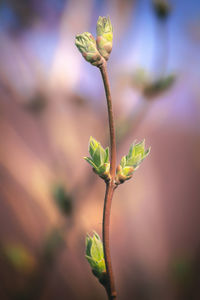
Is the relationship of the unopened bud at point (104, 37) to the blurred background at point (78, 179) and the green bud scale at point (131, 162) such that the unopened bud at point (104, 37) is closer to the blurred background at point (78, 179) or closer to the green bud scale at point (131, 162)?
the green bud scale at point (131, 162)

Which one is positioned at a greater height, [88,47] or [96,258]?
[88,47]

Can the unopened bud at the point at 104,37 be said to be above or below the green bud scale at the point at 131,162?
above

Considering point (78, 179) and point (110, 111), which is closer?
point (110, 111)

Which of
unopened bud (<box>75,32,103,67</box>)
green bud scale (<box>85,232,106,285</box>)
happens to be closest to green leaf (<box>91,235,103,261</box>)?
green bud scale (<box>85,232,106,285</box>)

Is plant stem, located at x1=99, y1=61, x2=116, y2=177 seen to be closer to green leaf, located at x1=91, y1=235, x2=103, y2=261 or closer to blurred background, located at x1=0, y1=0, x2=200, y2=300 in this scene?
green leaf, located at x1=91, y1=235, x2=103, y2=261

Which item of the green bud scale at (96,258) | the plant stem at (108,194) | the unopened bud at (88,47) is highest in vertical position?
the unopened bud at (88,47)

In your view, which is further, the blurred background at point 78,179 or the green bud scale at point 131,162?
the blurred background at point 78,179

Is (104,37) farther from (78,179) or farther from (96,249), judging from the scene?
(78,179)

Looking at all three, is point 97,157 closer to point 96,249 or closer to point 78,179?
point 96,249

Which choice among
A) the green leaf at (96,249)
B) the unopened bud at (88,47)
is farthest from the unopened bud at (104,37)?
the green leaf at (96,249)

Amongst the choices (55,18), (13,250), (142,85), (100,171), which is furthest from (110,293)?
(55,18)

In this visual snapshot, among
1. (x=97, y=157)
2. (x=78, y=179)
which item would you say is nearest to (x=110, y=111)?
(x=97, y=157)
